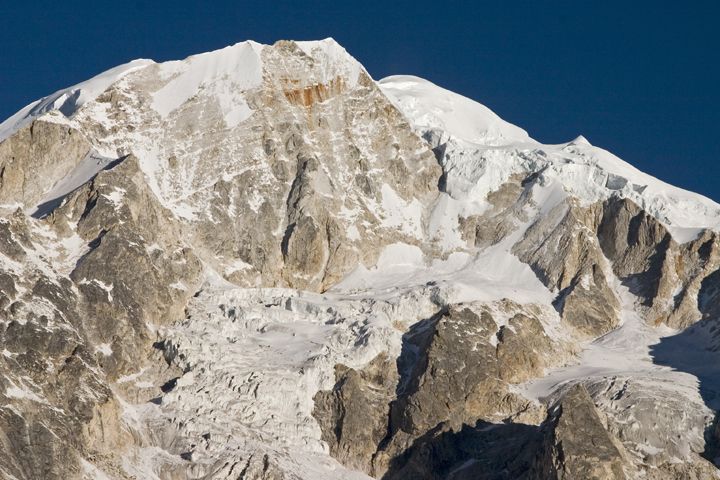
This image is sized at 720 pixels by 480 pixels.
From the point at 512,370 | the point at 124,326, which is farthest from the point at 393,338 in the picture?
the point at 124,326

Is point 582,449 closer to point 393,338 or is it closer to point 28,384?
point 393,338

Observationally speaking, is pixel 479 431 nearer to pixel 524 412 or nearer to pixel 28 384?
pixel 524 412

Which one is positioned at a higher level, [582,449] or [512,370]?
[512,370]

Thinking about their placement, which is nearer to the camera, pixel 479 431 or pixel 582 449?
pixel 582 449

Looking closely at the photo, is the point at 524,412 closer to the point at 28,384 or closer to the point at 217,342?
the point at 217,342

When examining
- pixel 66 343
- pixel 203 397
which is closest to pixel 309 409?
pixel 203 397

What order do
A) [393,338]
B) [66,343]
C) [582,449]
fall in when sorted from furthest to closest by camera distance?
1. [393,338]
2. [66,343]
3. [582,449]

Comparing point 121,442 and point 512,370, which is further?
point 512,370

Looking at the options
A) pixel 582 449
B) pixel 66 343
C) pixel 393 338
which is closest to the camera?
pixel 582 449

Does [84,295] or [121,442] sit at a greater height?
[84,295]
